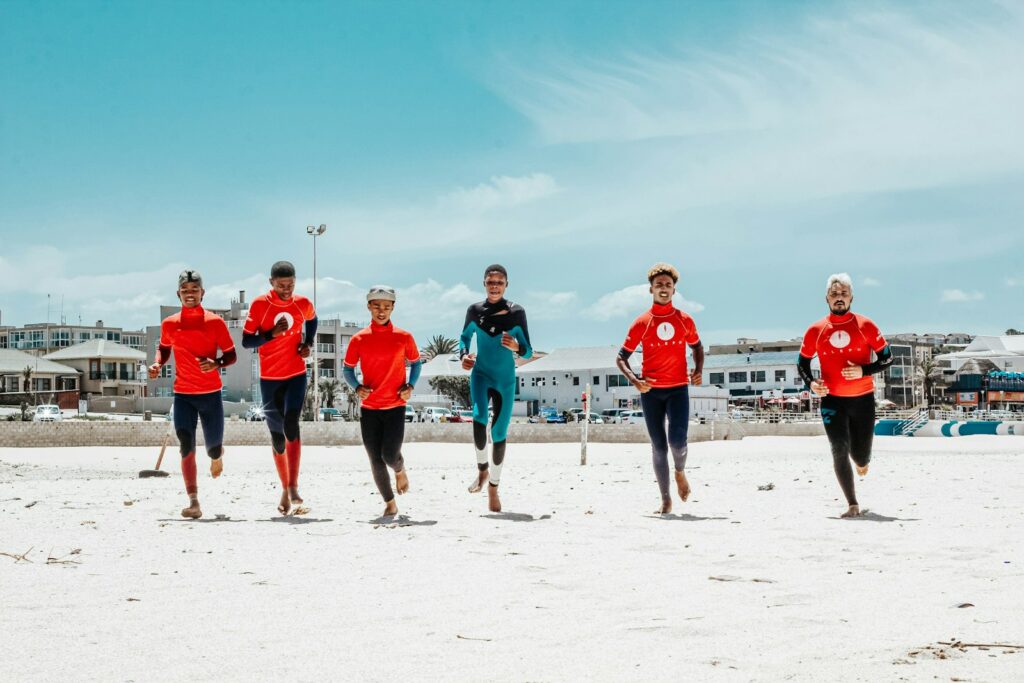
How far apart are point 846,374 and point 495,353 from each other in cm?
312

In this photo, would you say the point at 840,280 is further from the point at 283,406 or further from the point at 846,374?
the point at 283,406

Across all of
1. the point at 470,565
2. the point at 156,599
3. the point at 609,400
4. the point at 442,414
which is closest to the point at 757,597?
the point at 470,565

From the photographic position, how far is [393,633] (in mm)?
4891

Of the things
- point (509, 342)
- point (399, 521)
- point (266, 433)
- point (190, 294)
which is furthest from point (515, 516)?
point (266, 433)

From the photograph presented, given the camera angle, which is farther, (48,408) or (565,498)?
(48,408)

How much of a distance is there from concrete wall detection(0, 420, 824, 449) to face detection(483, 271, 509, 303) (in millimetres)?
21931

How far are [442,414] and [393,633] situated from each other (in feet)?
200

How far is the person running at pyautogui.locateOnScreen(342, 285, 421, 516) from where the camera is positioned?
8969 mm

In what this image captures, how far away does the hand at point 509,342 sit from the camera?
9312 millimetres

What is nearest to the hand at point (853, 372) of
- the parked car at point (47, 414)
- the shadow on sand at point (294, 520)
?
the shadow on sand at point (294, 520)

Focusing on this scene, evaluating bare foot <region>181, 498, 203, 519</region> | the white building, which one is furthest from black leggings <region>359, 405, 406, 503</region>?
the white building

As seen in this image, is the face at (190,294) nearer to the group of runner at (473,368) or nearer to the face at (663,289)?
the group of runner at (473,368)

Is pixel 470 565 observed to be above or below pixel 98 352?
below

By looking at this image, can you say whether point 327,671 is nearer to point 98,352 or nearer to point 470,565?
point 470,565
